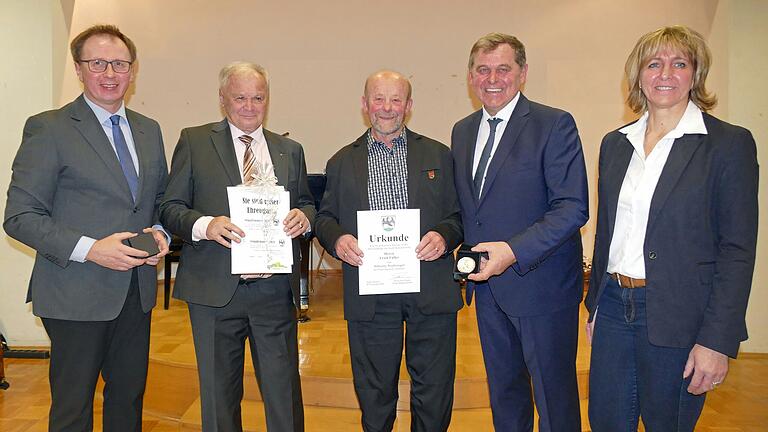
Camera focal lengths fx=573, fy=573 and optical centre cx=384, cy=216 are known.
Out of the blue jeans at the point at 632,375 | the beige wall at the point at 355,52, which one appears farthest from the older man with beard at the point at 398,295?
the beige wall at the point at 355,52

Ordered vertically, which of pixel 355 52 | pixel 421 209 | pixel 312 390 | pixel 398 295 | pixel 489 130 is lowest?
pixel 312 390

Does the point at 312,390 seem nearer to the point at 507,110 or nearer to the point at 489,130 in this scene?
the point at 489,130

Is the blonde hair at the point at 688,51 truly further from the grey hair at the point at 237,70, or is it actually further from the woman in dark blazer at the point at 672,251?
the grey hair at the point at 237,70

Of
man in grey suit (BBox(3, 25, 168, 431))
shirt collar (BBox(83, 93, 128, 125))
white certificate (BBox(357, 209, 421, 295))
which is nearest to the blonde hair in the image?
white certificate (BBox(357, 209, 421, 295))

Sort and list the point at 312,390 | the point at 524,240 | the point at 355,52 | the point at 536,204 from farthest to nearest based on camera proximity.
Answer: the point at 355,52 < the point at 312,390 < the point at 536,204 < the point at 524,240

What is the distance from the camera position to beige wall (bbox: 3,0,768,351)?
Result: 6785 millimetres

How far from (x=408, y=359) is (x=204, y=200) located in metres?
1.10

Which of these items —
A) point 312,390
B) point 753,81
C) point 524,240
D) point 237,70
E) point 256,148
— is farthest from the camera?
point 753,81

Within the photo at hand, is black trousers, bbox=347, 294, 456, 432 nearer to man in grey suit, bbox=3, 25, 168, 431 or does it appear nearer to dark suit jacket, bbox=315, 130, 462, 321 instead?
dark suit jacket, bbox=315, 130, 462, 321

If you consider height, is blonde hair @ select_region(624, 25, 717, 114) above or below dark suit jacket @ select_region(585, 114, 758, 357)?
above

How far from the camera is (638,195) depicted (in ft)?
6.23

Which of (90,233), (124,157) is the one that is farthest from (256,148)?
(90,233)

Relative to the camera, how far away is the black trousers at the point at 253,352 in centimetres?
232

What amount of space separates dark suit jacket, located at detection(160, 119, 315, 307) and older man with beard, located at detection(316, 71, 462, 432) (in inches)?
11.3
